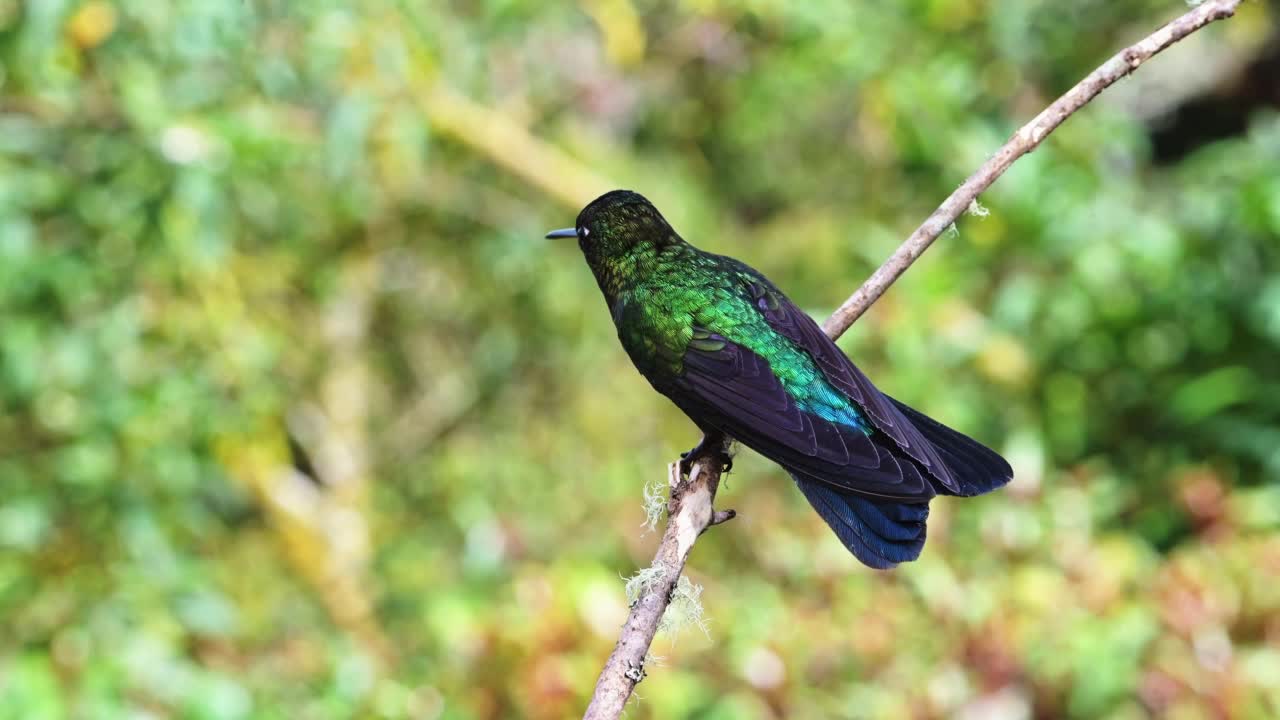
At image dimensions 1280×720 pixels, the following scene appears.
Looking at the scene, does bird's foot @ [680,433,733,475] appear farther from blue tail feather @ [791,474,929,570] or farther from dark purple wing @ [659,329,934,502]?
blue tail feather @ [791,474,929,570]

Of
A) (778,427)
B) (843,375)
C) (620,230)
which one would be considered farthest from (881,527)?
(620,230)

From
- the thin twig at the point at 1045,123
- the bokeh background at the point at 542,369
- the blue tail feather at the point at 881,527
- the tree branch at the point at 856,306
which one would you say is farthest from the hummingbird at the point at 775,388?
the bokeh background at the point at 542,369

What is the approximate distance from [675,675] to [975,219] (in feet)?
7.29

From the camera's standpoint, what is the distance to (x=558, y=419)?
235 inches

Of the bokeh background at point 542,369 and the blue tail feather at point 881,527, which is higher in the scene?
the bokeh background at point 542,369

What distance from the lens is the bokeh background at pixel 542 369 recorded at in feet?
13.4

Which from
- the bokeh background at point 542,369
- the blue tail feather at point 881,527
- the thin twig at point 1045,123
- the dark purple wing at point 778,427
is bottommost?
the blue tail feather at point 881,527

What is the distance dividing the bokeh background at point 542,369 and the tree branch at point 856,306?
6.36 ft

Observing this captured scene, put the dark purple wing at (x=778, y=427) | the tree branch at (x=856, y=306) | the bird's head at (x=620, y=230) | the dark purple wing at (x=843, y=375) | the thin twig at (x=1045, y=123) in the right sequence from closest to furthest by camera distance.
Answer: the tree branch at (x=856, y=306)
the thin twig at (x=1045, y=123)
the dark purple wing at (x=778, y=427)
the dark purple wing at (x=843, y=375)
the bird's head at (x=620, y=230)

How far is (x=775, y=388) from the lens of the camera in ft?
7.79

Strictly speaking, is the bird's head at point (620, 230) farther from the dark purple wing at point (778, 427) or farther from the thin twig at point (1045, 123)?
the thin twig at point (1045, 123)

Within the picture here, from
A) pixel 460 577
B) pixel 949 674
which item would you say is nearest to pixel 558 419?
pixel 460 577

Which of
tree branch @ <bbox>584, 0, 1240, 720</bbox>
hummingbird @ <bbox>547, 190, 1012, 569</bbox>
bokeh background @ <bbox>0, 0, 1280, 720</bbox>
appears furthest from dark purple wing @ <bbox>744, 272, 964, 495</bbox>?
bokeh background @ <bbox>0, 0, 1280, 720</bbox>

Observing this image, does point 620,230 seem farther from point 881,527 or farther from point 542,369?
point 542,369
